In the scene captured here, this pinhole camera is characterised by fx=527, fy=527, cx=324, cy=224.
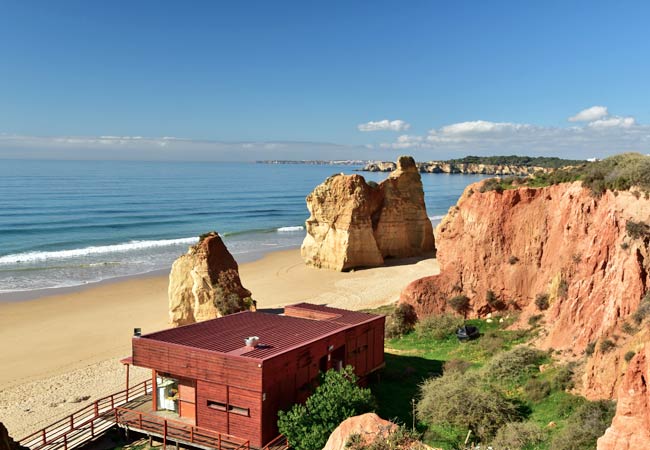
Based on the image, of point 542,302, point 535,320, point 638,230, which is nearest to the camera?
point 638,230

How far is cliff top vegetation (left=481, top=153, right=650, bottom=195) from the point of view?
19.8 metres

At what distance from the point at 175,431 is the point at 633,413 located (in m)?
13.2

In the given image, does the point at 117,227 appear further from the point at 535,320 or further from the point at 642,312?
the point at 642,312

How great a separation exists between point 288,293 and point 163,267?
51.5 ft

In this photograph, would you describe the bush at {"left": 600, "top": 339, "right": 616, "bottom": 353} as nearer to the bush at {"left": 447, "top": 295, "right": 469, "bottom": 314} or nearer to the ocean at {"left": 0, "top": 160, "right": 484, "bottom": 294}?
the bush at {"left": 447, "top": 295, "right": 469, "bottom": 314}

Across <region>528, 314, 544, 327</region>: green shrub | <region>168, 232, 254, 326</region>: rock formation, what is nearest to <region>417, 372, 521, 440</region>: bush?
<region>528, 314, 544, 327</region>: green shrub

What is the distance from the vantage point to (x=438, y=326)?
26.2 metres

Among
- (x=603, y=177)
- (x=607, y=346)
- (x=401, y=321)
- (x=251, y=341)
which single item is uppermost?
(x=603, y=177)

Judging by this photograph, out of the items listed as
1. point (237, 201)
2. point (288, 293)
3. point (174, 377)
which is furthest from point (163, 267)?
point (237, 201)

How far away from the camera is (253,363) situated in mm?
15867

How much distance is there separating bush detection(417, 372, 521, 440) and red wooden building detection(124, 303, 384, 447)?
3854mm

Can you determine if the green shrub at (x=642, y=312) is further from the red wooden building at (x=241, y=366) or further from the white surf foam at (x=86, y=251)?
the white surf foam at (x=86, y=251)

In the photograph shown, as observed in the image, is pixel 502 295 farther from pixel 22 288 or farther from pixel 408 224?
pixel 22 288

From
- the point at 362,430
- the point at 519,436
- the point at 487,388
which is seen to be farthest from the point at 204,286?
the point at 519,436
